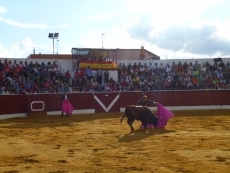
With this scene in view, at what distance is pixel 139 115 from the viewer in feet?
39.2

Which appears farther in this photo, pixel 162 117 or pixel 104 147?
pixel 162 117

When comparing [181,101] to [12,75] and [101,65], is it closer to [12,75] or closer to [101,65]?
[101,65]

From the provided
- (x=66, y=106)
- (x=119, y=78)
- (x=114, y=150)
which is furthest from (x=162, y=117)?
(x=119, y=78)

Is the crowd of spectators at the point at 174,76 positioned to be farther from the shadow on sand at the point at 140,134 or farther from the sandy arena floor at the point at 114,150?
the shadow on sand at the point at 140,134

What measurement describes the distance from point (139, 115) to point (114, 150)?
357 centimetres

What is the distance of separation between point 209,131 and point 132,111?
2420mm

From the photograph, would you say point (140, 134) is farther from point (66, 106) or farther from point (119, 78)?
point (119, 78)

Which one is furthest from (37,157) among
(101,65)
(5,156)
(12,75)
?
(101,65)

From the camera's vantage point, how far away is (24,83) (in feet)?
64.6

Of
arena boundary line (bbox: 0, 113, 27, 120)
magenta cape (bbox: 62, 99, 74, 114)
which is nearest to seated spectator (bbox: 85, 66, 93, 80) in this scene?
magenta cape (bbox: 62, 99, 74, 114)

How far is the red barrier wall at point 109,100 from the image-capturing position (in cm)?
1800

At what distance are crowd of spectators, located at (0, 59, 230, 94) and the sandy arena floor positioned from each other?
284 inches

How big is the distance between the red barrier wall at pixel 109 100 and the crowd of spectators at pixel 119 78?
96 centimetres

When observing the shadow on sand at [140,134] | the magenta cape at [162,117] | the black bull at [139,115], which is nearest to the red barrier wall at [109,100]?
the magenta cape at [162,117]
